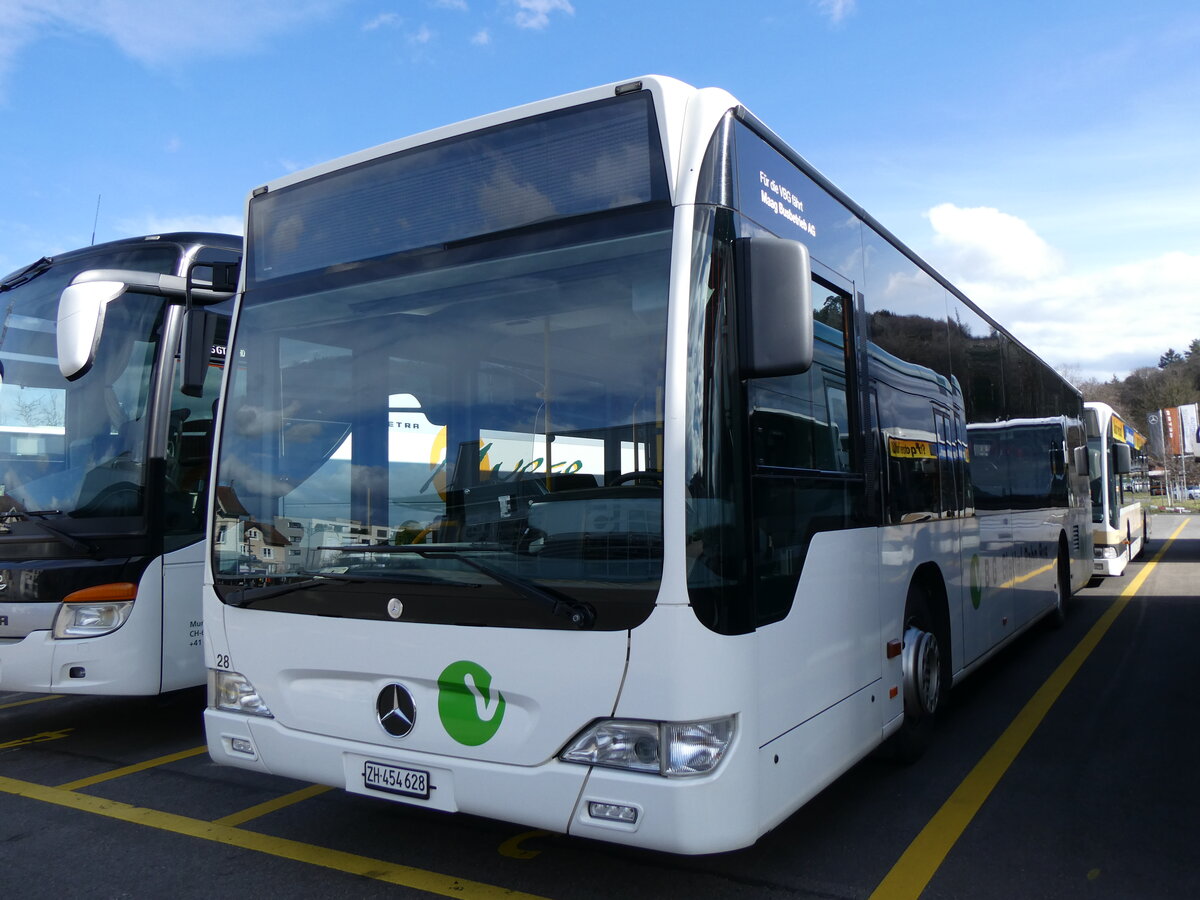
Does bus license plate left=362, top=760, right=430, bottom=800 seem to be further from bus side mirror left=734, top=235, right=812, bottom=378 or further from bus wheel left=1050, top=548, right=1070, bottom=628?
bus wheel left=1050, top=548, right=1070, bottom=628

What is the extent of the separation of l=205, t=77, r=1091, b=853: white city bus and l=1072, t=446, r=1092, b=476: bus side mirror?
826cm

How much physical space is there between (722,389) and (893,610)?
2.16 metres

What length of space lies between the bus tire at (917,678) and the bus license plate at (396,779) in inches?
104

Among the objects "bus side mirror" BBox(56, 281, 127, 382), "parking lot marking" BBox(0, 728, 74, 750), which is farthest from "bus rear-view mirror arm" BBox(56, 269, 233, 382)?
"parking lot marking" BBox(0, 728, 74, 750)

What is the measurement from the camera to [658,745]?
3.10 meters

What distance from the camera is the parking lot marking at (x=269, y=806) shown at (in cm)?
467

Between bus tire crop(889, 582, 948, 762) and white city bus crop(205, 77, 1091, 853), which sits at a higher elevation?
white city bus crop(205, 77, 1091, 853)

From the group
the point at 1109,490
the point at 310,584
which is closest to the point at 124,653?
the point at 310,584

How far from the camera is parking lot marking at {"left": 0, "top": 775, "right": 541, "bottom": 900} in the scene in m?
3.80

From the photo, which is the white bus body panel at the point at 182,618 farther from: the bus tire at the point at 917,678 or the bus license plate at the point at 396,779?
the bus tire at the point at 917,678

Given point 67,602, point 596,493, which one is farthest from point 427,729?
point 67,602

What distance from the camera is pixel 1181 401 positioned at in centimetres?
8875

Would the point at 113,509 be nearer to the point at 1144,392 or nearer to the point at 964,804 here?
the point at 964,804

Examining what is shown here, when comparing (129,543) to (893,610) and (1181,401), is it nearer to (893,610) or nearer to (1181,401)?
(893,610)
